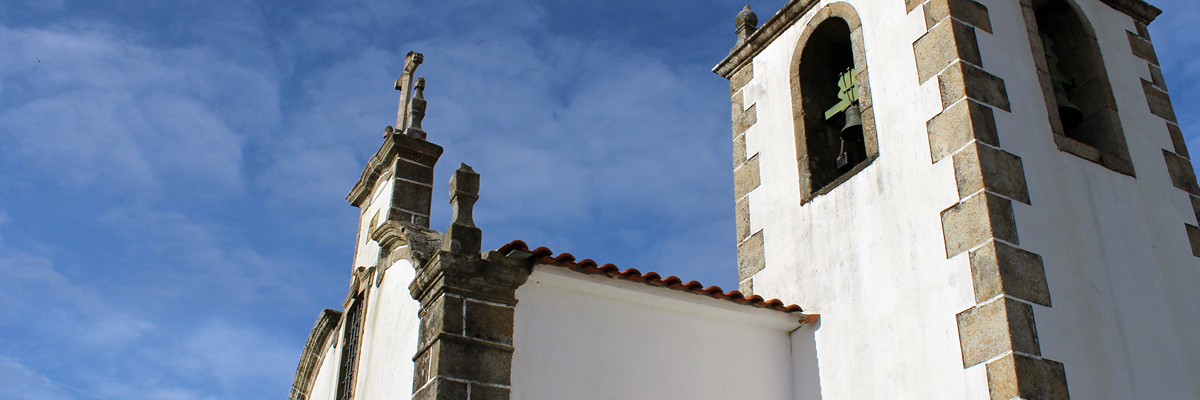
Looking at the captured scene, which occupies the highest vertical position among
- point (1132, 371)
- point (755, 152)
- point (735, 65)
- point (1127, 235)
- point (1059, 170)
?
point (735, 65)

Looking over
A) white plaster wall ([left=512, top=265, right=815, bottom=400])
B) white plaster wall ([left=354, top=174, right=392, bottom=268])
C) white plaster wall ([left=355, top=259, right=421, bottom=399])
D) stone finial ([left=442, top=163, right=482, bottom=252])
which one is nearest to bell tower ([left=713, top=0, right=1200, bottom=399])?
white plaster wall ([left=512, top=265, right=815, bottom=400])

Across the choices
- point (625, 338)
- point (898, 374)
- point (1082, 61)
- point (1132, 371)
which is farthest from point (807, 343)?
point (1082, 61)

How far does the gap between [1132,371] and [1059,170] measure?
120cm

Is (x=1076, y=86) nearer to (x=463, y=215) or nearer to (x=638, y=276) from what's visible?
(x=638, y=276)

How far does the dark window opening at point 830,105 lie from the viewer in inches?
259

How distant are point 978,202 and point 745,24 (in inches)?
133

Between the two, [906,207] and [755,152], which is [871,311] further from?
[755,152]

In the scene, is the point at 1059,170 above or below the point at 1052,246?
above

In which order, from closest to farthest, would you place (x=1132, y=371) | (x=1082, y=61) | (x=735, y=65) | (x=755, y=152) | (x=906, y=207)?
1. (x=1132, y=371)
2. (x=906, y=207)
3. (x=1082, y=61)
4. (x=755, y=152)
5. (x=735, y=65)

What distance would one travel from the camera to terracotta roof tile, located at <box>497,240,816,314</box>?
16.2 ft

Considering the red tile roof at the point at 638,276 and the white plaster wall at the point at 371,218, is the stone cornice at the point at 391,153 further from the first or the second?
the red tile roof at the point at 638,276

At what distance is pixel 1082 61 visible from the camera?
658 centimetres

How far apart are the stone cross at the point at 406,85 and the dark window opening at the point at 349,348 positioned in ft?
4.79

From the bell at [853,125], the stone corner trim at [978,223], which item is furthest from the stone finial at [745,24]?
the stone corner trim at [978,223]
